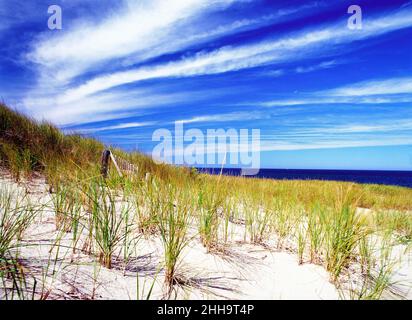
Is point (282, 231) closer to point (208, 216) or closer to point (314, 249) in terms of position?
point (314, 249)

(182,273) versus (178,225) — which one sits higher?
(178,225)

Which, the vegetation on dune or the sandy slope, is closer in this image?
the sandy slope

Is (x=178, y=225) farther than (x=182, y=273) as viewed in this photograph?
Yes

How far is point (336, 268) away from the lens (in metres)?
2.27

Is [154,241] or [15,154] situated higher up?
[15,154]

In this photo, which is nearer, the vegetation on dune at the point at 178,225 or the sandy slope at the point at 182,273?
the sandy slope at the point at 182,273

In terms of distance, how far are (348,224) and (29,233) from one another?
2810 millimetres
